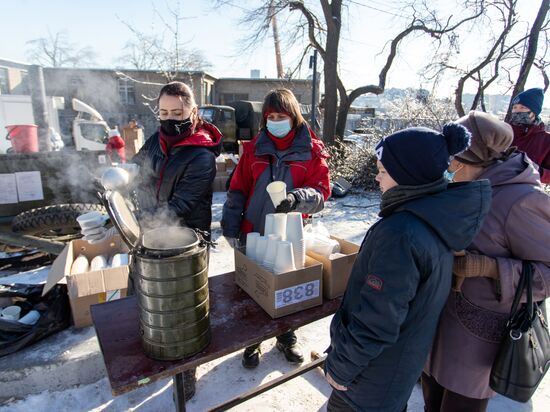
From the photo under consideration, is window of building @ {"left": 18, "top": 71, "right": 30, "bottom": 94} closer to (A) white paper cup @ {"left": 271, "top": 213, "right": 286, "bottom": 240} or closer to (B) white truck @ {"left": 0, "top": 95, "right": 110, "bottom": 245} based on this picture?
(B) white truck @ {"left": 0, "top": 95, "right": 110, "bottom": 245}

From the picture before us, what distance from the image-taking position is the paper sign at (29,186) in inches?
156

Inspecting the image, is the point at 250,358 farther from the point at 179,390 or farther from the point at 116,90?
the point at 116,90

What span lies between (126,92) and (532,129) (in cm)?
2486

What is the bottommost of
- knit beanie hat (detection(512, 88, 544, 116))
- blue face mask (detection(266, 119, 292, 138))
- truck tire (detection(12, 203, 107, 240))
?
truck tire (detection(12, 203, 107, 240))

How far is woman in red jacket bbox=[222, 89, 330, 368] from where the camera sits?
7.11 ft

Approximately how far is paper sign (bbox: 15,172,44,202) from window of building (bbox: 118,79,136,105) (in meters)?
21.4

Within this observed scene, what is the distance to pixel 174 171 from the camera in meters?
2.10

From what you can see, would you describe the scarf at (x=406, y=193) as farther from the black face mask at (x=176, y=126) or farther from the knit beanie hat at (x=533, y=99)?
the knit beanie hat at (x=533, y=99)

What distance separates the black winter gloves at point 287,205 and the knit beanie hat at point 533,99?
7.15 feet

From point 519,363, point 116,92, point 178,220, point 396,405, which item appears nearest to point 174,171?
point 178,220

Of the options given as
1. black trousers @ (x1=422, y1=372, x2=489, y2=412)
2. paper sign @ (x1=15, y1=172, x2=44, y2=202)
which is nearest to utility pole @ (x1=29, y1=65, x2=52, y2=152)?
paper sign @ (x1=15, y1=172, x2=44, y2=202)

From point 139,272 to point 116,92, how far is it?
25.7 m

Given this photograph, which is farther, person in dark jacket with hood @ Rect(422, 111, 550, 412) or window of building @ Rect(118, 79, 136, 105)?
window of building @ Rect(118, 79, 136, 105)

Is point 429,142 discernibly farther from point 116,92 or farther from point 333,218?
point 116,92
